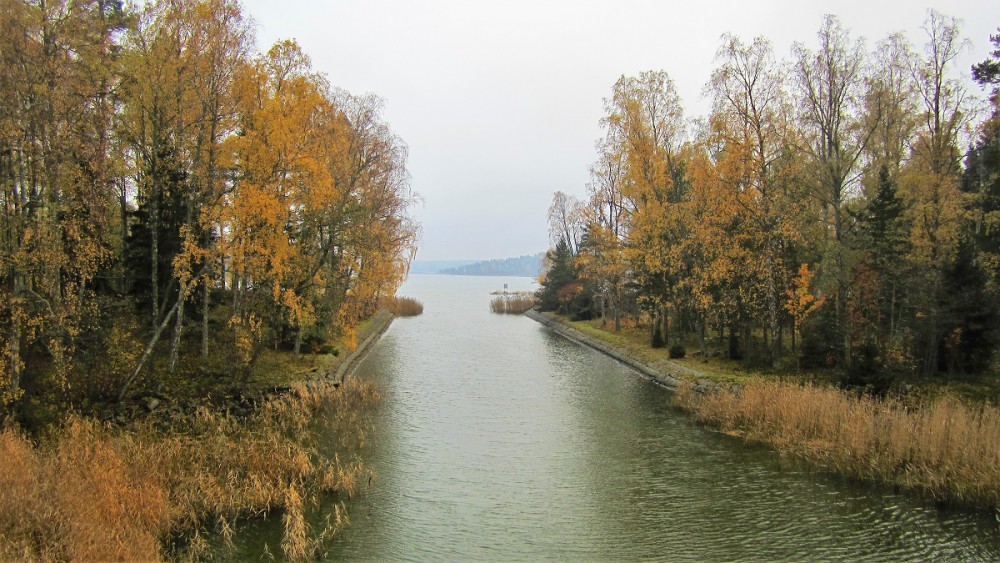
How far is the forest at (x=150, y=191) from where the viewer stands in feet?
44.2

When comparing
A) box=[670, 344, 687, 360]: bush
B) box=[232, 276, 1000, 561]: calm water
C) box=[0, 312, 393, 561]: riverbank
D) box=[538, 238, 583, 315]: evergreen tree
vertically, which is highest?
box=[538, 238, 583, 315]: evergreen tree

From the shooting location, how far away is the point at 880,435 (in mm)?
14711

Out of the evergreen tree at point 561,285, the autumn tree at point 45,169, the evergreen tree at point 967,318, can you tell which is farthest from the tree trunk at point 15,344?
the evergreen tree at point 561,285

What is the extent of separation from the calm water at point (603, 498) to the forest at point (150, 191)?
7.79 metres

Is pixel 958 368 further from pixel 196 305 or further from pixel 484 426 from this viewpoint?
pixel 196 305

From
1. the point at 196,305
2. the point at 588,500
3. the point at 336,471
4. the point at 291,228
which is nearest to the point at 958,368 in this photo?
the point at 588,500

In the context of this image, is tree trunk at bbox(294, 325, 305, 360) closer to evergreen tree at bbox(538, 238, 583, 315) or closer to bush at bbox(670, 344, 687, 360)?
bush at bbox(670, 344, 687, 360)

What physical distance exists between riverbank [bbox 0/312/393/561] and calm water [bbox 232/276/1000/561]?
1.17m

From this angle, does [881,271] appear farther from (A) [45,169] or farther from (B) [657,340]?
(A) [45,169]

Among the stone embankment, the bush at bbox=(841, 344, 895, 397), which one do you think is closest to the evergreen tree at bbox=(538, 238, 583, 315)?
the stone embankment

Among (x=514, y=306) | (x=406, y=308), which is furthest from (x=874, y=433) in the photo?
(x=514, y=306)

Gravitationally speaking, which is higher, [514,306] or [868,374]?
[514,306]

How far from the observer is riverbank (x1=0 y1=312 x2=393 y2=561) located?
888 centimetres

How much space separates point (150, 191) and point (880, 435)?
23050 millimetres
